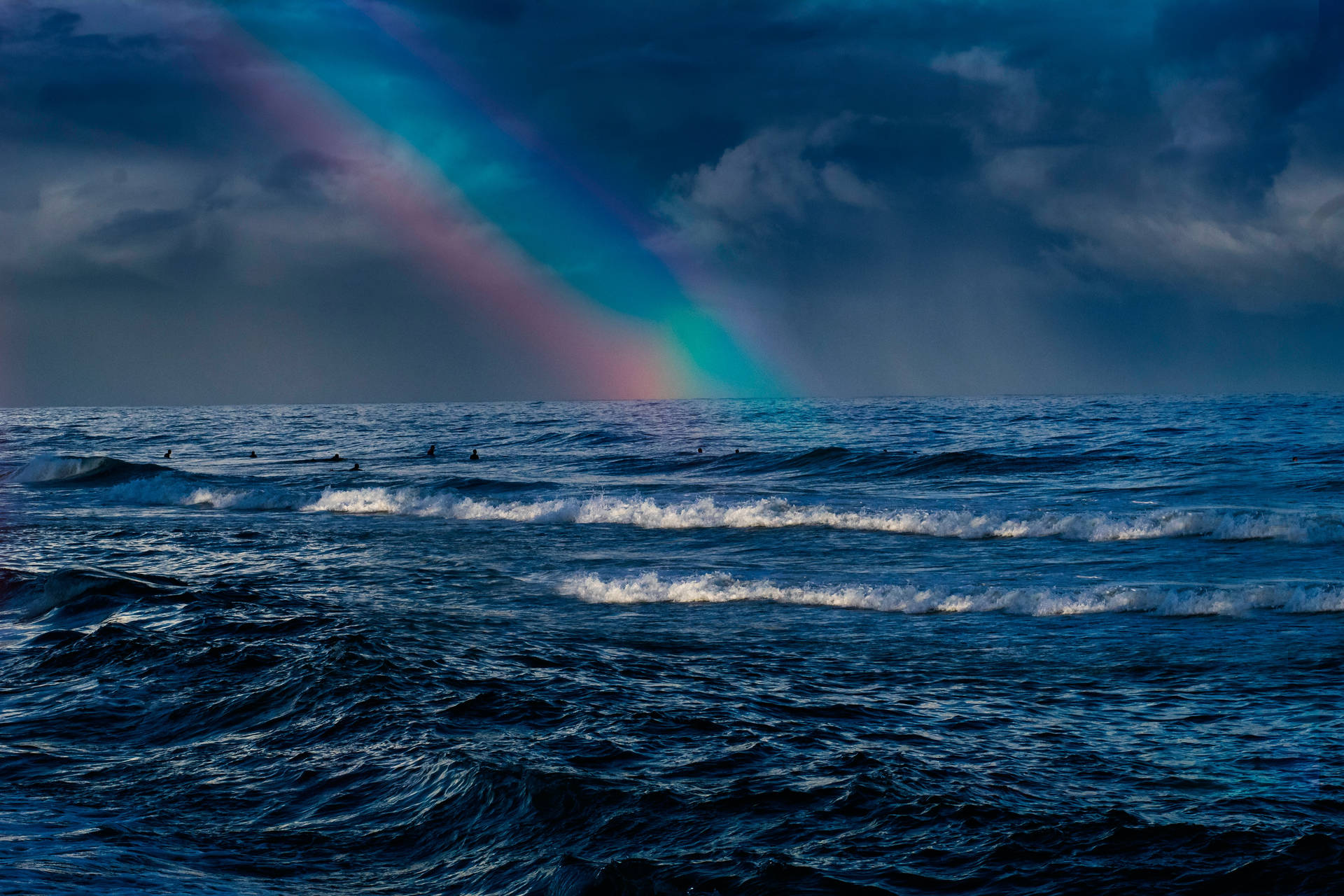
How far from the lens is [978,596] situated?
14.4 metres

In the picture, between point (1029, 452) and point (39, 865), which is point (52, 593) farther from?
point (1029, 452)

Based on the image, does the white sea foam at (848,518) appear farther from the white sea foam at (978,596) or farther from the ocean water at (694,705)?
the white sea foam at (978,596)

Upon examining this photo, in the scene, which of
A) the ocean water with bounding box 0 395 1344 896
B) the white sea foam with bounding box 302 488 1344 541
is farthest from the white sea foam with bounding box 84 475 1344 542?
the ocean water with bounding box 0 395 1344 896

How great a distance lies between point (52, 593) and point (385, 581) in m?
5.12

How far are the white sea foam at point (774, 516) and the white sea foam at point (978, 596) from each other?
718 centimetres

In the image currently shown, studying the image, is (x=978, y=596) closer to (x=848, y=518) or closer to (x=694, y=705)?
(x=694, y=705)

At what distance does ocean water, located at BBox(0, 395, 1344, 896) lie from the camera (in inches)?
223

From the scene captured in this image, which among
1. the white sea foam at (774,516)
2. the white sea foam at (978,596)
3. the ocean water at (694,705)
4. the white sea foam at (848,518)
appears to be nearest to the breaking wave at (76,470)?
the white sea foam at (774,516)

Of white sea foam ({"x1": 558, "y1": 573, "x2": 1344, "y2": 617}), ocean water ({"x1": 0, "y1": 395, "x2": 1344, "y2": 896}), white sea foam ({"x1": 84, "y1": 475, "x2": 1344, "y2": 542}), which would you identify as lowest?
ocean water ({"x1": 0, "y1": 395, "x2": 1344, "y2": 896})

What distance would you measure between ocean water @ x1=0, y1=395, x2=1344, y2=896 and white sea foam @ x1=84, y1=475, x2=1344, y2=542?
0.15 meters

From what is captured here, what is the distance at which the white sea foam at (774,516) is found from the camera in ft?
68.1

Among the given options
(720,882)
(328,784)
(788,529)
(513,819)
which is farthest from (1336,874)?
(788,529)

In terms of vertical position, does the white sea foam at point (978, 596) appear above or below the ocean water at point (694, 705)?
above

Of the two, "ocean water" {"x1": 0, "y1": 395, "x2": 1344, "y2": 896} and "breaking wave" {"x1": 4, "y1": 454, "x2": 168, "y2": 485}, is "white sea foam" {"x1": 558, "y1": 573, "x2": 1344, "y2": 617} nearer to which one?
"ocean water" {"x1": 0, "y1": 395, "x2": 1344, "y2": 896}
